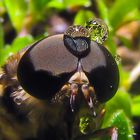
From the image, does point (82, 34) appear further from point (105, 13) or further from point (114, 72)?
point (105, 13)

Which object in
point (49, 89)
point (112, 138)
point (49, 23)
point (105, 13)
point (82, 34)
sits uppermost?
point (49, 23)

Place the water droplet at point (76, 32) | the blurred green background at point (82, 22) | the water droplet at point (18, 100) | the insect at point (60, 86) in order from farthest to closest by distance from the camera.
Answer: the blurred green background at point (82, 22), the water droplet at point (18, 100), the water droplet at point (76, 32), the insect at point (60, 86)

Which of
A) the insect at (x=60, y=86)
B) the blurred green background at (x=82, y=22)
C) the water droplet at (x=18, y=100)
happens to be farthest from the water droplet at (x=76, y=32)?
the blurred green background at (x=82, y=22)

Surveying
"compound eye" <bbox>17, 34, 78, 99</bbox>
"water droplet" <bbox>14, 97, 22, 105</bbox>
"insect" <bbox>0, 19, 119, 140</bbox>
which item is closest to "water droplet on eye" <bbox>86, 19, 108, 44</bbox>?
"insect" <bbox>0, 19, 119, 140</bbox>

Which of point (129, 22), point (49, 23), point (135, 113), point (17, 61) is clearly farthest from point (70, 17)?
point (17, 61)

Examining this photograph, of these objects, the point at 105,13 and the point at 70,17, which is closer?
the point at 105,13

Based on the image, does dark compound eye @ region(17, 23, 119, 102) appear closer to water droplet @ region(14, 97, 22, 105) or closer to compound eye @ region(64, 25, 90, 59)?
compound eye @ region(64, 25, 90, 59)

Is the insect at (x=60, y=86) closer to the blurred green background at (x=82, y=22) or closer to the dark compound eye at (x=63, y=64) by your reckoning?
the dark compound eye at (x=63, y=64)

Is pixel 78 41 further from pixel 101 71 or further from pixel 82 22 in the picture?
pixel 82 22
